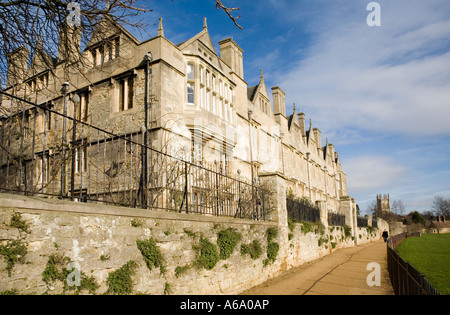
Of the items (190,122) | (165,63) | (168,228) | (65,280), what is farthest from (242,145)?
(65,280)

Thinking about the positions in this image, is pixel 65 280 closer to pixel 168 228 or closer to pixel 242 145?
pixel 168 228

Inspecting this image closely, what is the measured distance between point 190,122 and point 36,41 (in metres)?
8.83

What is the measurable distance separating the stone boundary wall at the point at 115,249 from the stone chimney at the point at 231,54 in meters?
13.6

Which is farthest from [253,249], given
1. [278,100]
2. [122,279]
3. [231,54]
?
[278,100]

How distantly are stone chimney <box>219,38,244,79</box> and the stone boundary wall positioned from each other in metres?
13.6

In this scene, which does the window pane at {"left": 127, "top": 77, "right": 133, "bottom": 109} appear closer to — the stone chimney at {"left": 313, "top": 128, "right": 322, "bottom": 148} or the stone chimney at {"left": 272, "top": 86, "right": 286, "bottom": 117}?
the stone chimney at {"left": 272, "top": 86, "right": 286, "bottom": 117}

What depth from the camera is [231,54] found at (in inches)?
837

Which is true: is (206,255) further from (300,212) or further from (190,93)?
(190,93)

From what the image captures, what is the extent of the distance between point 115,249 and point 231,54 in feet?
58.8

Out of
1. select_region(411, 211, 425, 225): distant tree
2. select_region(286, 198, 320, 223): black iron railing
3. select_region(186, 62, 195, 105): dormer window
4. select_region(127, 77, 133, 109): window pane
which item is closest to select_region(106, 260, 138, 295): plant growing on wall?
select_region(286, 198, 320, 223): black iron railing

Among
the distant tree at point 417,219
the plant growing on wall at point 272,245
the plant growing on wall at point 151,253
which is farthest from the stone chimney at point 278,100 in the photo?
the distant tree at point 417,219

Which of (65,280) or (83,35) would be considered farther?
(83,35)
